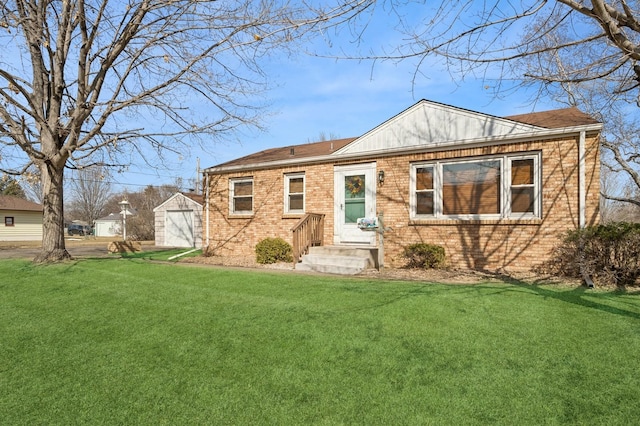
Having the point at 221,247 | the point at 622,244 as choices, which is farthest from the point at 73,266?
the point at 622,244

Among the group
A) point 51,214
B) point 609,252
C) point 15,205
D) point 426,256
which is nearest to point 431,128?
point 426,256

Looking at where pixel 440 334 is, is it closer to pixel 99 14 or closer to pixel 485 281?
pixel 485 281

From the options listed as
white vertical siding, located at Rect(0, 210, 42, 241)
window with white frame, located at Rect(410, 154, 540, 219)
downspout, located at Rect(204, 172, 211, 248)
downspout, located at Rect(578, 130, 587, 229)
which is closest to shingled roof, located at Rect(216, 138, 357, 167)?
downspout, located at Rect(204, 172, 211, 248)

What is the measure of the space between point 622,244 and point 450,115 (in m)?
4.71

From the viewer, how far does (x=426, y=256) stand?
9109 mm

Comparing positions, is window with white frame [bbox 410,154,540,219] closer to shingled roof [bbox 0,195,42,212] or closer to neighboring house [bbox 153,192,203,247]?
neighboring house [bbox 153,192,203,247]

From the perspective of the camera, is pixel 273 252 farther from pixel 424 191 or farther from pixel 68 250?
pixel 68 250

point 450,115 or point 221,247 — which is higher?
point 450,115

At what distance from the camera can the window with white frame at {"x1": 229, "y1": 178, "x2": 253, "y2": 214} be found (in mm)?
13125

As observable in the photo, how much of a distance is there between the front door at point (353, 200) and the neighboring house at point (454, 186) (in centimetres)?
3

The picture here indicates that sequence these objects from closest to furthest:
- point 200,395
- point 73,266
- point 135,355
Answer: point 200,395, point 135,355, point 73,266

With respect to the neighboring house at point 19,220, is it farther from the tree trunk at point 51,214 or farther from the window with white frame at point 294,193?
the window with white frame at point 294,193

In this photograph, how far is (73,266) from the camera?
941 centimetres

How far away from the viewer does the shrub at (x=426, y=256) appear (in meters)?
9.02
